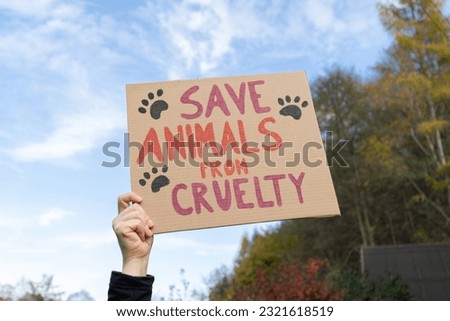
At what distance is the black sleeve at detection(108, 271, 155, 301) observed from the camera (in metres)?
2.04

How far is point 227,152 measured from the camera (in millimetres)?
2674

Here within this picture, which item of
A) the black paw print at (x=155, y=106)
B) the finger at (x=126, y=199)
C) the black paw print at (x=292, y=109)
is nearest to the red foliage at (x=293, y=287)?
the black paw print at (x=292, y=109)

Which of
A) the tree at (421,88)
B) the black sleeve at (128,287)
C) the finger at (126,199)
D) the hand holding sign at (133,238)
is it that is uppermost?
the tree at (421,88)

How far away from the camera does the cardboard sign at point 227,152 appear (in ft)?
8.34

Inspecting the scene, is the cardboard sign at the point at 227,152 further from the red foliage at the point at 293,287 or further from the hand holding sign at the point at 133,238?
the red foliage at the point at 293,287

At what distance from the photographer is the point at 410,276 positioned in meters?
14.3

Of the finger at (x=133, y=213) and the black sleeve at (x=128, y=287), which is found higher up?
the finger at (x=133, y=213)

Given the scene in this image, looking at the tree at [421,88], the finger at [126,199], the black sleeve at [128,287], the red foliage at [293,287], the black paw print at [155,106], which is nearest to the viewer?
the black sleeve at [128,287]

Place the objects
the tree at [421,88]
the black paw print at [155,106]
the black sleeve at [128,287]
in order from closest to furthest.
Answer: the black sleeve at [128,287]
the black paw print at [155,106]
the tree at [421,88]

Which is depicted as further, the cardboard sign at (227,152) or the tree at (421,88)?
the tree at (421,88)

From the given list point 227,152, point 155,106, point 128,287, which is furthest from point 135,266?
point 155,106
